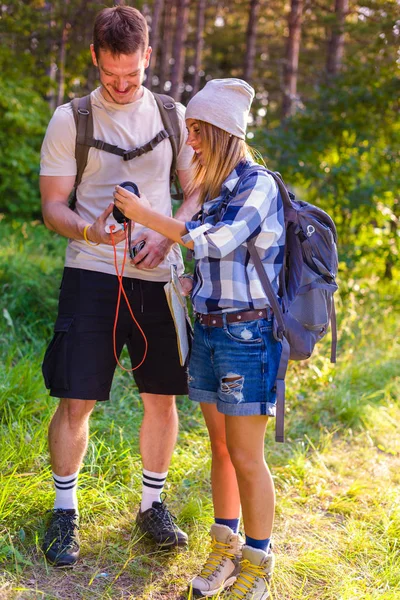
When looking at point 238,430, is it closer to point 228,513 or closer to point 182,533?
point 228,513

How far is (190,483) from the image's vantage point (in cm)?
373

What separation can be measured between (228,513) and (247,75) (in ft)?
47.7

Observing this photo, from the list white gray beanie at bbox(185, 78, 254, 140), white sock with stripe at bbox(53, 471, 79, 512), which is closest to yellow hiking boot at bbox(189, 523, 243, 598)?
white sock with stripe at bbox(53, 471, 79, 512)

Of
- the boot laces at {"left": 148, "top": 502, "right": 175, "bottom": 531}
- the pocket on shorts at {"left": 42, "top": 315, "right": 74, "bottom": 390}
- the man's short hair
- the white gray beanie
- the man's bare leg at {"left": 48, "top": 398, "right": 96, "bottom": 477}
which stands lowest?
the boot laces at {"left": 148, "top": 502, "right": 175, "bottom": 531}

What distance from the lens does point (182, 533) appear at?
3.11 meters

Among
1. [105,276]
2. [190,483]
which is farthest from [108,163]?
[190,483]

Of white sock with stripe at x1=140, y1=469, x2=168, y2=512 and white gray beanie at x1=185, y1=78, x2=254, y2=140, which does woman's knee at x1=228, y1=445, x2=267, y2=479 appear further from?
white gray beanie at x1=185, y1=78, x2=254, y2=140

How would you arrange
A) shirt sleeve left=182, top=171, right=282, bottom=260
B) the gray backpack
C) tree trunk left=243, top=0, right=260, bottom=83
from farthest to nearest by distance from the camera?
tree trunk left=243, top=0, right=260, bottom=83
the gray backpack
shirt sleeve left=182, top=171, right=282, bottom=260

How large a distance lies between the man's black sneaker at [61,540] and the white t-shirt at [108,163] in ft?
3.71

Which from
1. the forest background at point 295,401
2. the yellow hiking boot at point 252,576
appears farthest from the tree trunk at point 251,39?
the yellow hiking boot at point 252,576

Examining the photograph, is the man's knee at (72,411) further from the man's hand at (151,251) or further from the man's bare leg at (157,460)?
the man's hand at (151,251)

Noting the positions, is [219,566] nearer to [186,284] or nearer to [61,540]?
[61,540]

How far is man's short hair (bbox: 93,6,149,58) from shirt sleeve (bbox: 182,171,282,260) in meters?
0.81

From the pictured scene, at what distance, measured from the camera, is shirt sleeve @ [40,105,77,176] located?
282 cm
